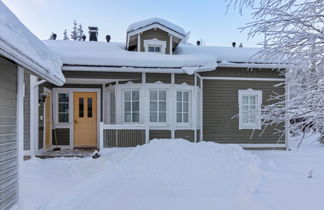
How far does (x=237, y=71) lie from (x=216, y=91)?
1123 millimetres

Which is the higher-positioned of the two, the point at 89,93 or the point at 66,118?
the point at 89,93

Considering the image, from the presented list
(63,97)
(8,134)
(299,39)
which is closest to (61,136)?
(63,97)

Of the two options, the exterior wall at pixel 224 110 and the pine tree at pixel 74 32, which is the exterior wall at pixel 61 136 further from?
the pine tree at pixel 74 32

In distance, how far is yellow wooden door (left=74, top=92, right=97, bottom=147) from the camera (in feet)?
35.8

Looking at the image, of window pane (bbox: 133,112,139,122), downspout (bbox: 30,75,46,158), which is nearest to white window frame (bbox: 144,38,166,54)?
window pane (bbox: 133,112,139,122)

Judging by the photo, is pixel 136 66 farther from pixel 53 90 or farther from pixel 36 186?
pixel 36 186

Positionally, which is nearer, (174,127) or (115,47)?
(174,127)

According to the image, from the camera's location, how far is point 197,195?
5.09m

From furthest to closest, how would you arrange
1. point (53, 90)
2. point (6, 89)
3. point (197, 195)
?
point (53, 90) → point (197, 195) → point (6, 89)

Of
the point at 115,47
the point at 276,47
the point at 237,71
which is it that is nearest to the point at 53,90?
the point at 115,47

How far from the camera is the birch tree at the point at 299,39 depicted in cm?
277

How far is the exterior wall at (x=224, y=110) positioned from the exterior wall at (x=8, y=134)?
7.78m

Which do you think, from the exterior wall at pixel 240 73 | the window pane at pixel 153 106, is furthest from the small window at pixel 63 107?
the exterior wall at pixel 240 73

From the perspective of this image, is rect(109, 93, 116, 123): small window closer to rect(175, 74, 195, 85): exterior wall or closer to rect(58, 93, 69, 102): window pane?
rect(58, 93, 69, 102): window pane
